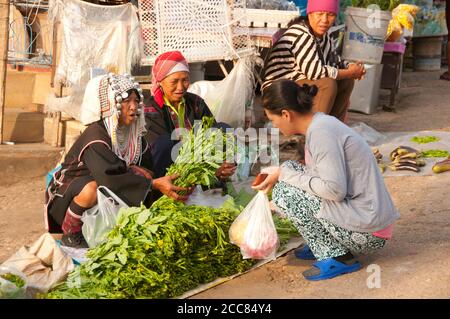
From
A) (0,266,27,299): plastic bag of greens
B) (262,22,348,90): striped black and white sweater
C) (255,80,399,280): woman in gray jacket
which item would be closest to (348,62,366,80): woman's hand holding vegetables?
(262,22,348,90): striped black and white sweater

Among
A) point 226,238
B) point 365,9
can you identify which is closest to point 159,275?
point 226,238

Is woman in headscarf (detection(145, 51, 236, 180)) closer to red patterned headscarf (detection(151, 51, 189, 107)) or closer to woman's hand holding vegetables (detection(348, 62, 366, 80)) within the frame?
red patterned headscarf (detection(151, 51, 189, 107))

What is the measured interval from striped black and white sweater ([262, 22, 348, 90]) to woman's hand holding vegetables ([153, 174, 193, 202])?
1906 millimetres

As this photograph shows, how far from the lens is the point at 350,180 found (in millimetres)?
4105

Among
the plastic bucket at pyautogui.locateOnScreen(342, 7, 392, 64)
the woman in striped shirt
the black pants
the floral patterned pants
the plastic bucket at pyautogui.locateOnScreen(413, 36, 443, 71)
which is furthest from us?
the plastic bucket at pyautogui.locateOnScreen(413, 36, 443, 71)

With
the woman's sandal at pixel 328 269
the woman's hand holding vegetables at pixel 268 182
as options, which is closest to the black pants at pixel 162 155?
the woman's hand holding vegetables at pixel 268 182

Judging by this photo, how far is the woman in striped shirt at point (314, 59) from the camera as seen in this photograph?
250 inches

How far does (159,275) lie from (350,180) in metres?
1.11

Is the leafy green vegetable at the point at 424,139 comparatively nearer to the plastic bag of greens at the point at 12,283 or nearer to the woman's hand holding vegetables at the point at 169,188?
the woman's hand holding vegetables at the point at 169,188

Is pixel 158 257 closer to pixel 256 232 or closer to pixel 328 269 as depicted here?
pixel 256 232

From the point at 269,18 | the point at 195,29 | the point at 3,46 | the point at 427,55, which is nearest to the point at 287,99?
the point at 195,29

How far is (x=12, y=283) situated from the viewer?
12.1 feet

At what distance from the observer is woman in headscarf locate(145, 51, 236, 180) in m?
5.25

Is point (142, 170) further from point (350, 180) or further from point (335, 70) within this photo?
point (335, 70)
